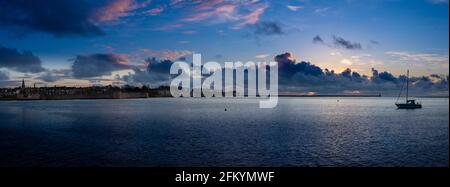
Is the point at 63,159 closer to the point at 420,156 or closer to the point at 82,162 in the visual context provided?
the point at 82,162

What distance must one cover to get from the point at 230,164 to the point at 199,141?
19079mm

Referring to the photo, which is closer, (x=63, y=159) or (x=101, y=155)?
(x=63, y=159)

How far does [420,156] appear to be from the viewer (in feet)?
147
